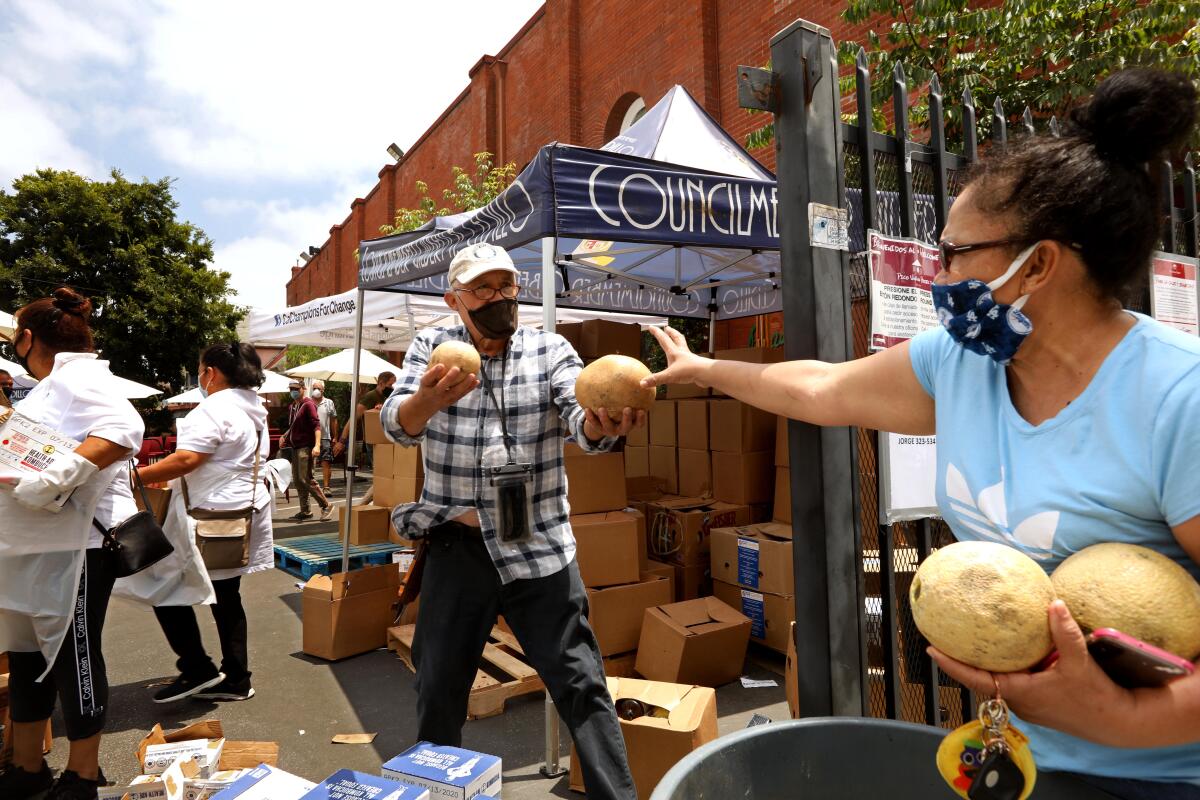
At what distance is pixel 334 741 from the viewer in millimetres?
3629

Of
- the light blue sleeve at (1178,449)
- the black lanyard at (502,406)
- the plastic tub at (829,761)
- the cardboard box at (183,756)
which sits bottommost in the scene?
the cardboard box at (183,756)

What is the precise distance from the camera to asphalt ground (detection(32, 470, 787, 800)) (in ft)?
11.3

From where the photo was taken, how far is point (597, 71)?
14.1 metres

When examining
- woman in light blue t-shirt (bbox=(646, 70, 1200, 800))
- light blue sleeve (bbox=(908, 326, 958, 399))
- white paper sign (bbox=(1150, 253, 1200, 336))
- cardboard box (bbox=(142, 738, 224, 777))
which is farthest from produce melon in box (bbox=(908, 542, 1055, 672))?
cardboard box (bbox=(142, 738, 224, 777))

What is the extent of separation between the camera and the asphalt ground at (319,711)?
3.43 m

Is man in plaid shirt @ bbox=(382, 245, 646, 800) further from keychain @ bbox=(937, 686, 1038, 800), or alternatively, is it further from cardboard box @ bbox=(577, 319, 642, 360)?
cardboard box @ bbox=(577, 319, 642, 360)

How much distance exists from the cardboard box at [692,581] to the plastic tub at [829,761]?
379 cm

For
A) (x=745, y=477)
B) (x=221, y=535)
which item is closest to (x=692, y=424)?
(x=745, y=477)

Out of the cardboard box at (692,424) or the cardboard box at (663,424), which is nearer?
the cardboard box at (692,424)

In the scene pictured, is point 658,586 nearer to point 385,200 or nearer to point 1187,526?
point 1187,526

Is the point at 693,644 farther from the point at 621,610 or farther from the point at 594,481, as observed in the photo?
the point at 594,481

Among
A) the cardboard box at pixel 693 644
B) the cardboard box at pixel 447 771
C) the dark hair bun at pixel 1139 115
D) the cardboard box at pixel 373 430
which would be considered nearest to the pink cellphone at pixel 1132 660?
the dark hair bun at pixel 1139 115

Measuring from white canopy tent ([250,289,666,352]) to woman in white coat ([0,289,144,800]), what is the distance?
3.31 m

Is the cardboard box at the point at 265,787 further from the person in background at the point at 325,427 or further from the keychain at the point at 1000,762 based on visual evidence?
the person in background at the point at 325,427
